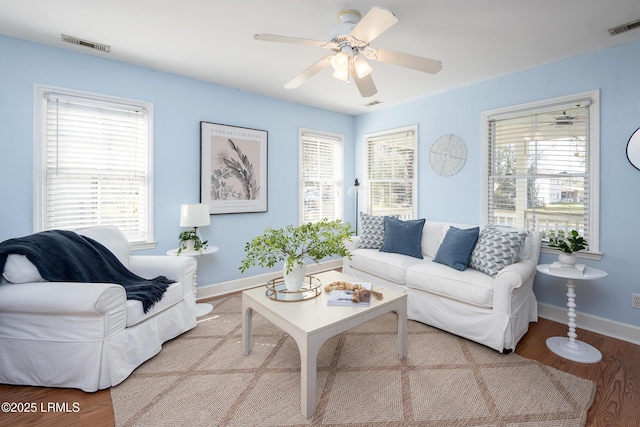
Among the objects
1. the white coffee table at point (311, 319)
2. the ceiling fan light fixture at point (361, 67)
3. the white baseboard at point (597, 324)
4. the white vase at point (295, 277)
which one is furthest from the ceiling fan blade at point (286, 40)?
the white baseboard at point (597, 324)

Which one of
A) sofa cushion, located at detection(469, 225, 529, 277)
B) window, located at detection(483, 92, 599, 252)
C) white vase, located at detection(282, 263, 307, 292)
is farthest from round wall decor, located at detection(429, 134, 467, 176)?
white vase, located at detection(282, 263, 307, 292)

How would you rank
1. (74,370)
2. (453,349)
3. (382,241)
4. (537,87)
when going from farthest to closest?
(382,241)
(537,87)
(453,349)
(74,370)

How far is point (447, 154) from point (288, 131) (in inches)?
85.4

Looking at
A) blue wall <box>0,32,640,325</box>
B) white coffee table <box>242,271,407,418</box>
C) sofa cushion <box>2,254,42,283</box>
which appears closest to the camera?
white coffee table <box>242,271,407,418</box>

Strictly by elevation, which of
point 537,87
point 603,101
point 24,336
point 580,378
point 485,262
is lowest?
point 580,378

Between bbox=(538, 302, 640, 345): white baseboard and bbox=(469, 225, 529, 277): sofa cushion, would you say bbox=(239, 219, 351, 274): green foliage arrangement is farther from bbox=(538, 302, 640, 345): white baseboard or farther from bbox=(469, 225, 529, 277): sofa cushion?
bbox=(538, 302, 640, 345): white baseboard

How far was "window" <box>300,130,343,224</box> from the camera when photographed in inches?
181

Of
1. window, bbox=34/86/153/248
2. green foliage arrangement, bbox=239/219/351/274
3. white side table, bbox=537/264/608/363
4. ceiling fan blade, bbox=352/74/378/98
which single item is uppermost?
ceiling fan blade, bbox=352/74/378/98

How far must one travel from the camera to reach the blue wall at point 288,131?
256 cm

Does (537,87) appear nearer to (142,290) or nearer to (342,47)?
(342,47)

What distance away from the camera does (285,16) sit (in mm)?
2213

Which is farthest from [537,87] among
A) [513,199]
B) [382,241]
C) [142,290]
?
[142,290]

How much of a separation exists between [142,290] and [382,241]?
8.51ft

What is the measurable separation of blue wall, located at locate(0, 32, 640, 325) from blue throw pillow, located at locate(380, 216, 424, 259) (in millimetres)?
656
